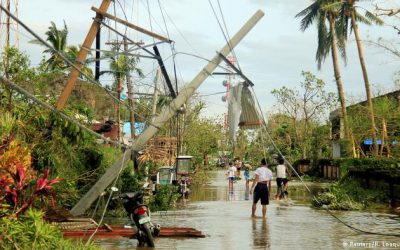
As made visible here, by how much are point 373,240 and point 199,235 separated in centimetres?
368

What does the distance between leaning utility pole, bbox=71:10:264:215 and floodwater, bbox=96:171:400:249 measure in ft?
5.74

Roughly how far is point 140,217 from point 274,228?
456 centimetres

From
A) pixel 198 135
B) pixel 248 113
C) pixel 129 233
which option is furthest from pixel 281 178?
pixel 198 135

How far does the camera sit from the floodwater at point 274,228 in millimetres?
12820

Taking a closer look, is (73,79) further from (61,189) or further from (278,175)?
(278,175)

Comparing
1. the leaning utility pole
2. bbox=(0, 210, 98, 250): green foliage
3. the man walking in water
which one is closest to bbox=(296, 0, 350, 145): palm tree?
the man walking in water

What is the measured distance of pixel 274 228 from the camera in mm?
15789

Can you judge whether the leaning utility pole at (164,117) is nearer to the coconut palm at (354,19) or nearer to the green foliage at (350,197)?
the green foliage at (350,197)

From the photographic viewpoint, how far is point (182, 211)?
2164cm

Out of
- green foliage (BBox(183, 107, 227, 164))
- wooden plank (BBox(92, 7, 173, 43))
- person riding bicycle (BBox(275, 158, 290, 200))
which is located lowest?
person riding bicycle (BBox(275, 158, 290, 200))

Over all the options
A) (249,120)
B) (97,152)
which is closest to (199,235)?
(249,120)

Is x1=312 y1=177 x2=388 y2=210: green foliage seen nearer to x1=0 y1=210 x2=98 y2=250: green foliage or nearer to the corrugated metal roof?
the corrugated metal roof

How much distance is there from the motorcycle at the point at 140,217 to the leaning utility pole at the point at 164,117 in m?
1.75

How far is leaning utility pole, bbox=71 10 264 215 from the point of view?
14.9m
